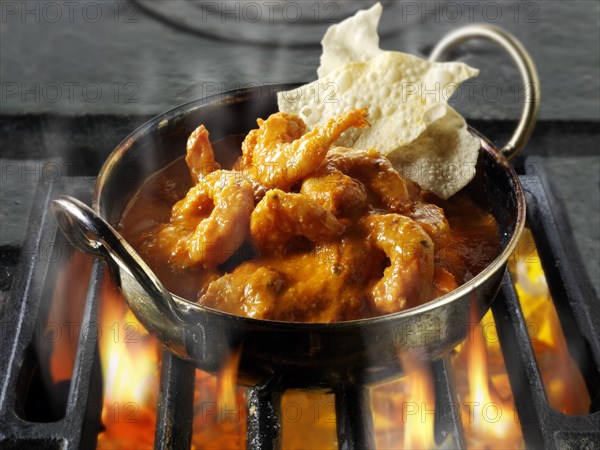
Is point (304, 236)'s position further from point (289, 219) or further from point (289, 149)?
point (289, 149)

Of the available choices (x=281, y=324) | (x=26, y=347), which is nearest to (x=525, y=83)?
(x=281, y=324)

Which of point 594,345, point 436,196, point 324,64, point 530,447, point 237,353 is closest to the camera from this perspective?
point 237,353

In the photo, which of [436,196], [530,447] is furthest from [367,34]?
[530,447]

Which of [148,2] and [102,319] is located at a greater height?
[148,2]

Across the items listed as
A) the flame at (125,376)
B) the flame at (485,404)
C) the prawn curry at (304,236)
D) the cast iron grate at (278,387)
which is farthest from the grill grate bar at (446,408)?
the flame at (125,376)

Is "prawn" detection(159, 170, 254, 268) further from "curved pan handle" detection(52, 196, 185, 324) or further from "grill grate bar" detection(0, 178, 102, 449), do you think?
"grill grate bar" detection(0, 178, 102, 449)

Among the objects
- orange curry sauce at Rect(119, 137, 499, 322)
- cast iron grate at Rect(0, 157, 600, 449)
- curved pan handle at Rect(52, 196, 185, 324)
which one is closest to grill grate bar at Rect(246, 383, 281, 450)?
cast iron grate at Rect(0, 157, 600, 449)

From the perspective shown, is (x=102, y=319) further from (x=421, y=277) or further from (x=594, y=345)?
(x=594, y=345)
